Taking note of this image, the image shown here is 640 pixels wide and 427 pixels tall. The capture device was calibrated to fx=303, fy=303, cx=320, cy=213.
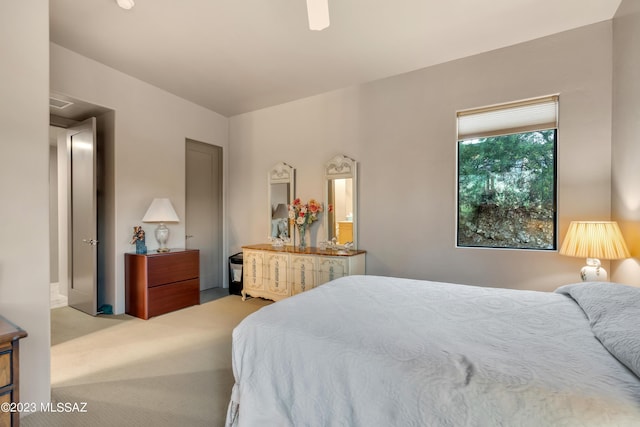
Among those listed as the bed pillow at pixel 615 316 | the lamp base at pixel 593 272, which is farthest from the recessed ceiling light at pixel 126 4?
the lamp base at pixel 593 272

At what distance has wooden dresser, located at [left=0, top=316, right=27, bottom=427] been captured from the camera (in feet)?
4.30

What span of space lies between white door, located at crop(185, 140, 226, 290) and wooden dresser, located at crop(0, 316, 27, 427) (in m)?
3.27

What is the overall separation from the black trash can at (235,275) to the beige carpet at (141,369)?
3.14 feet

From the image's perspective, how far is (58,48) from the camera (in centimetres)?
307

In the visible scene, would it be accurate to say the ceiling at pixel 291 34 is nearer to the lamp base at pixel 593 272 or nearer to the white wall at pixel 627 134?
the white wall at pixel 627 134

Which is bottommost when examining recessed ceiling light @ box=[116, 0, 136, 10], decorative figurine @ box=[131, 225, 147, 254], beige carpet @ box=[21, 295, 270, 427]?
beige carpet @ box=[21, 295, 270, 427]

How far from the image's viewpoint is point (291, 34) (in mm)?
2783

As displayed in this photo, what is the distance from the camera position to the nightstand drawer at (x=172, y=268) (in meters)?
3.57

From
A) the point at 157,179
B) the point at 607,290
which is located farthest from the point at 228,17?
the point at 607,290

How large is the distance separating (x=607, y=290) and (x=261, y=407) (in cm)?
179

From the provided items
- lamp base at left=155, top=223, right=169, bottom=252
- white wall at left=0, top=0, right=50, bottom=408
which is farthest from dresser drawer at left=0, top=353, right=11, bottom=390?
lamp base at left=155, top=223, right=169, bottom=252

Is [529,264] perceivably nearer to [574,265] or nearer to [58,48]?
[574,265]

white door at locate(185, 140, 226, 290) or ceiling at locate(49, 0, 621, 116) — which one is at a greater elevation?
ceiling at locate(49, 0, 621, 116)

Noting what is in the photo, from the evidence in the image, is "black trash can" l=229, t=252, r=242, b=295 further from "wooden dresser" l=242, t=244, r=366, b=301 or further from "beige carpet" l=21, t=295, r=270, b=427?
"beige carpet" l=21, t=295, r=270, b=427
